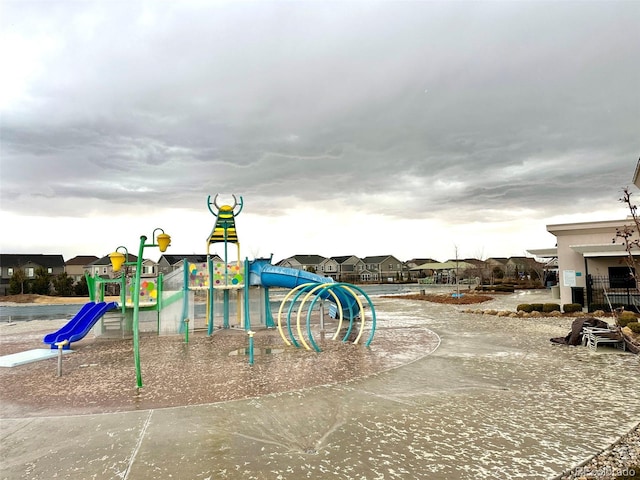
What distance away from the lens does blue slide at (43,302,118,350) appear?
12688 mm

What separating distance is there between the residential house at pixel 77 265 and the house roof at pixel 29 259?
2537mm

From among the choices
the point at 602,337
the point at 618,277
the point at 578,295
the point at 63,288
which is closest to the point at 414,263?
the point at 63,288

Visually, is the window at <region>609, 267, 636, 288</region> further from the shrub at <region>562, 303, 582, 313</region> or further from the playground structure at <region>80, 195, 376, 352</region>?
the playground structure at <region>80, 195, 376, 352</region>

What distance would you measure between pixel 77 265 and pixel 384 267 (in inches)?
2340

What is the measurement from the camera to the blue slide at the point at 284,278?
15.9 meters

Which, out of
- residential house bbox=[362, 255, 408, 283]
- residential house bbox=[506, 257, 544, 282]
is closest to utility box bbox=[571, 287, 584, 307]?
residential house bbox=[506, 257, 544, 282]

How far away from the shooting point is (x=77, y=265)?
240ft

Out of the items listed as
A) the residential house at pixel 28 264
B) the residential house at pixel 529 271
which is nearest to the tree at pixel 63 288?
the residential house at pixel 28 264

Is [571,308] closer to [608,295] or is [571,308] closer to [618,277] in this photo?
[608,295]

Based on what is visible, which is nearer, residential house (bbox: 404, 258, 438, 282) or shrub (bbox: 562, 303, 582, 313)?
shrub (bbox: 562, 303, 582, 313)

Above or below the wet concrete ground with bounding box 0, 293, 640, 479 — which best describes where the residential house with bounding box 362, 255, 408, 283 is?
above

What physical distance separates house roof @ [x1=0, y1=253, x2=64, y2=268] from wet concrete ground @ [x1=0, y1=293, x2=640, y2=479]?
6819cm

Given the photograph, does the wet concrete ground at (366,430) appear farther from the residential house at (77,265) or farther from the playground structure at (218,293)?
the residential house at (77,265)

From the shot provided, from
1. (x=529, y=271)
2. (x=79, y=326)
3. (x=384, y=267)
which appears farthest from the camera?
(x=384, y=267)
